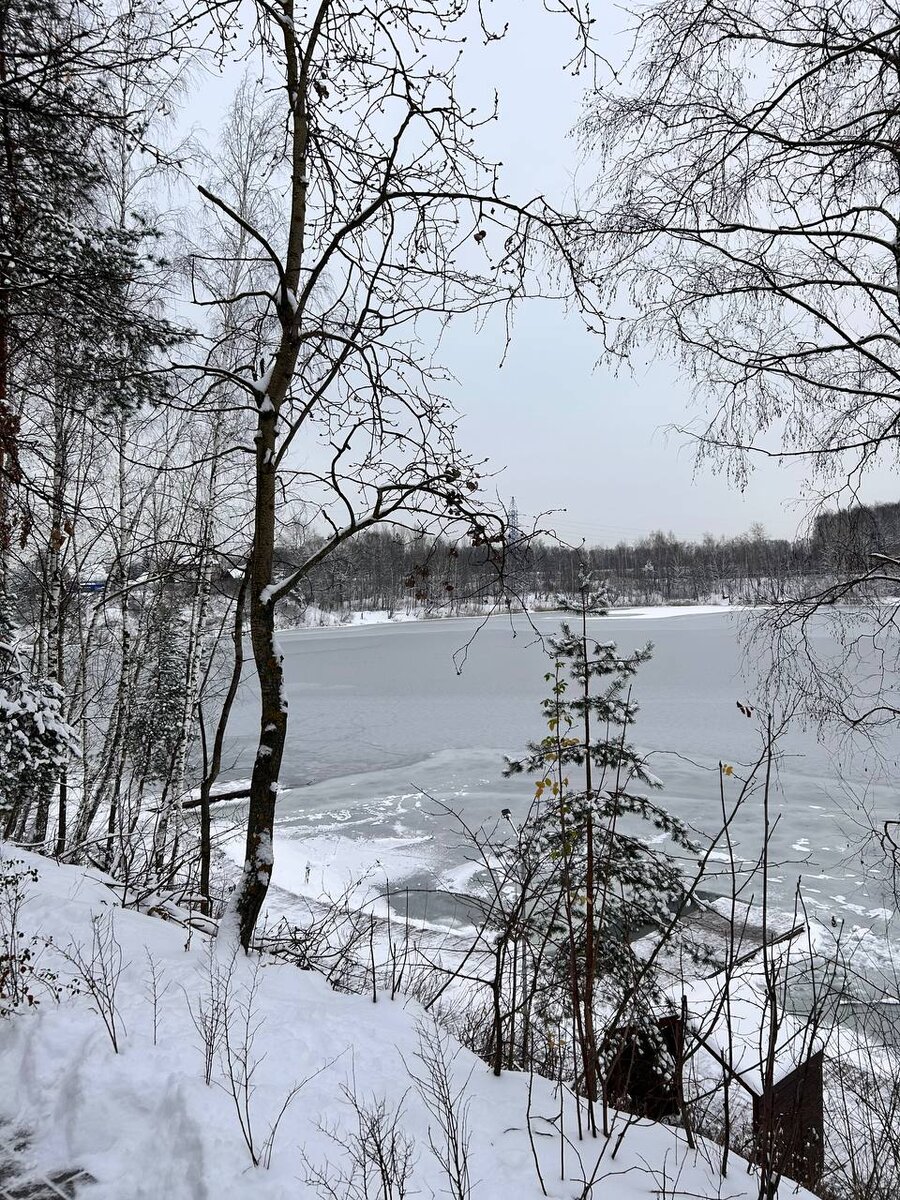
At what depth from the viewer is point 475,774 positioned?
48.9 ft

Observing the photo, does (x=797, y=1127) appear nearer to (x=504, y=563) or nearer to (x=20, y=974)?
(x=504, y=563)

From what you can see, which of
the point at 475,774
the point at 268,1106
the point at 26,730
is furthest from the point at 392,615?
the point at 268,1106

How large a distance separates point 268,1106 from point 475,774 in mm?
12890

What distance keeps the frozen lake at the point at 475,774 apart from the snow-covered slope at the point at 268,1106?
3.06 feet

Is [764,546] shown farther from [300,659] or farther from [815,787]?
[815,787]

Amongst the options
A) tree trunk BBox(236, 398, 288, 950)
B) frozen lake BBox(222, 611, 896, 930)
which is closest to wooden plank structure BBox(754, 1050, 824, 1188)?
frozen lake BBox(222, 611, 896, 930)

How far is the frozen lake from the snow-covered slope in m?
0.93

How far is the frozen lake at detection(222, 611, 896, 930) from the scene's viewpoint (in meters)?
10.0

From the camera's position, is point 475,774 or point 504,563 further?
point 475,774

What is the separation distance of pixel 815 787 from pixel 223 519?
11893 millimetres

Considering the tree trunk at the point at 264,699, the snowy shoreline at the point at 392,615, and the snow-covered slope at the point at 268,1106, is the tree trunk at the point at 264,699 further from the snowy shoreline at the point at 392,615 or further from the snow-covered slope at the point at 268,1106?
the snowy shoreline at the point at 392,615

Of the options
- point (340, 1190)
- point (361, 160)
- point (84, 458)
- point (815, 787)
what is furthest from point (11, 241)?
point (815, 787)

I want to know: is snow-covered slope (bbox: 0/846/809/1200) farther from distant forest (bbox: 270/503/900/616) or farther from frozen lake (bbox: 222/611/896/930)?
distant forest (bbox: 270/503/900/616)

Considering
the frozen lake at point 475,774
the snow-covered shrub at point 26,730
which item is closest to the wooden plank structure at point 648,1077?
the frozen lake at point 475,774
